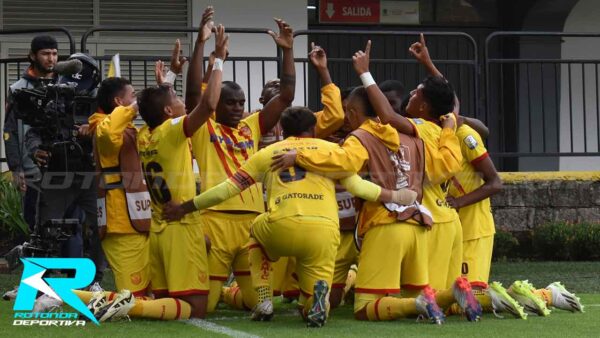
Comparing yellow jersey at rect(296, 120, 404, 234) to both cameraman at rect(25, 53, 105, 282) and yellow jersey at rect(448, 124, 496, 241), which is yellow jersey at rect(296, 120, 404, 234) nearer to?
yellow jersey at rect(448, 124, 496, 241)

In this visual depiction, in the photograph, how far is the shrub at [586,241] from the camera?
14555 mm

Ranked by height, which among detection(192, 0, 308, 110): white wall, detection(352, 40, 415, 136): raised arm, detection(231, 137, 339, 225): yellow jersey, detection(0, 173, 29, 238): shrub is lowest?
detection(0, 173, 29, 238): shrub

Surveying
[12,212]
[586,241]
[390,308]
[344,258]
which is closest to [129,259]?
[344,258]

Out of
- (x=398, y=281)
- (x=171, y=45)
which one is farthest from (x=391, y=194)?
(x=171, y=45)

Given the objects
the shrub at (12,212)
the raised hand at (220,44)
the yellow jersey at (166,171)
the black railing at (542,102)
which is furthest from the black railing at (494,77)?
the raised hand at (220,44)

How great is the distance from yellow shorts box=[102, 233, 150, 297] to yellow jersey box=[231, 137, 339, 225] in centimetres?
107

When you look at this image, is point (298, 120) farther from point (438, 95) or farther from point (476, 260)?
point (476, 260)

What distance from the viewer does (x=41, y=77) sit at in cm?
1099

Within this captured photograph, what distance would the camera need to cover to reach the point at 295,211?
28.8 ft

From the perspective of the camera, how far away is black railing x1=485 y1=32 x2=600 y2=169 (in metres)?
15.3

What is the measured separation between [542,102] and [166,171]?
7.10m

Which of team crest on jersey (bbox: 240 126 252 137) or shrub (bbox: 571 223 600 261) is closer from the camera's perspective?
team crest on jersey (bbox: 240 126 252 137)

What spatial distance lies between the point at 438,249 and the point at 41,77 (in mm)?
3729

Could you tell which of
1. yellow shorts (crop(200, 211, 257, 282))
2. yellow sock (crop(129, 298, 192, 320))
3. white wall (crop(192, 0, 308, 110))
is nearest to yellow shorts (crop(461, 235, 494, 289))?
yellow shorts (crop(200, 211, 257, 282))
